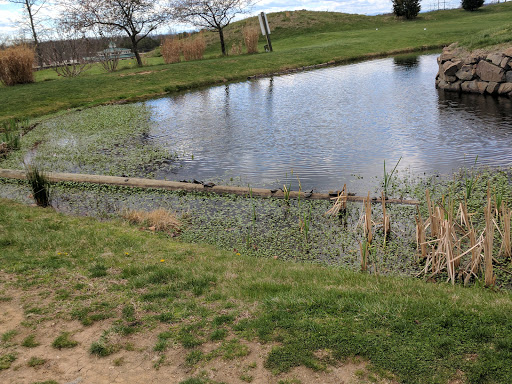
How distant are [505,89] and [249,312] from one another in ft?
55.2

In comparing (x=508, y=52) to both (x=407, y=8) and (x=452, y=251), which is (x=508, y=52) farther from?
(x=407, y=8)

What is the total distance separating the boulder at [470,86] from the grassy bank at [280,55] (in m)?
1.77

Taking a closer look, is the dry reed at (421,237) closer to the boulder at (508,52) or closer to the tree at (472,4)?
the boulder at (508,52)

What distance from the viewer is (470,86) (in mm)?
18891

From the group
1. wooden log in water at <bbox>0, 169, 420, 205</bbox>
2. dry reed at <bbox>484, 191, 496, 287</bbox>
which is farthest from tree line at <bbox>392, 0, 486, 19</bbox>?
dry reed at <bbox>484, 191, 496, 287</bbox>

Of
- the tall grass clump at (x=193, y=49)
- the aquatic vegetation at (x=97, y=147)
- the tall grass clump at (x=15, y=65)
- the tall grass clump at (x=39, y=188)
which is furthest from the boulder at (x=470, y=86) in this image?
the tall grass clump at (x=15, y=65)

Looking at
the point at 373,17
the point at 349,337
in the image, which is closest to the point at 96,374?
the point at 349,337

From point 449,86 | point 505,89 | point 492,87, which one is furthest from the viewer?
point 449,86

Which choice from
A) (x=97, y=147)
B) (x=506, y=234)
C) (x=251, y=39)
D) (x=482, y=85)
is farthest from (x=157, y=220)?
(x=251, y=39)

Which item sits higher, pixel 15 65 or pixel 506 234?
pixel 15 65

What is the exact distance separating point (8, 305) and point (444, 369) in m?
4.86

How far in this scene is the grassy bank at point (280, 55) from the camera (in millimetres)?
23203

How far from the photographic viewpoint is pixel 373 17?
5425cm

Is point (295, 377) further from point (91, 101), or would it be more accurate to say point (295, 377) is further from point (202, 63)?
point (202, 63)
